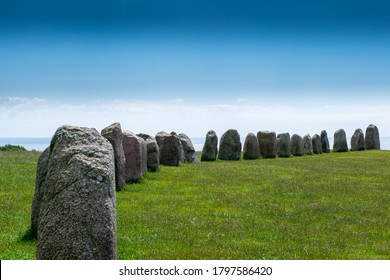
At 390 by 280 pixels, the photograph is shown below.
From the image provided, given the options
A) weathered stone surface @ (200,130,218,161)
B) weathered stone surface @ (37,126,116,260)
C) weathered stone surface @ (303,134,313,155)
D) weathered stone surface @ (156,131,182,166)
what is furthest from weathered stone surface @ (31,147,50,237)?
weathered stone surface @ (303,134,313,155)

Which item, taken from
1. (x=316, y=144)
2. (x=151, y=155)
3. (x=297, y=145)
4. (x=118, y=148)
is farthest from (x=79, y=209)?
(x=316, y=144)

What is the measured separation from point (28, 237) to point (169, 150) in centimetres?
2251

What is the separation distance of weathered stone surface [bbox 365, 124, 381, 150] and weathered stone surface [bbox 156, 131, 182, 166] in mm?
36031

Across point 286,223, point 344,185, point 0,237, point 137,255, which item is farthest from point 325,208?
point 0,237

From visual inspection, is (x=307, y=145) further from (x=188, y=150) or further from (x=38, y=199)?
(x=38, y=199)

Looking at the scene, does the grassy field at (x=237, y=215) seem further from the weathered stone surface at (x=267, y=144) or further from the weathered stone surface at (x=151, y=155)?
the weathered stone surface at (x=267, y=144)

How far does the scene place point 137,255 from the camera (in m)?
15.3

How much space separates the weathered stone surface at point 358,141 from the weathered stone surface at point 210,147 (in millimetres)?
24139

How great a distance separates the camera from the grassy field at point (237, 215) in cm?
1617

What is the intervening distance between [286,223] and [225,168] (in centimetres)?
1816

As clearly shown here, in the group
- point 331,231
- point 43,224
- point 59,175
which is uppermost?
point 59,175

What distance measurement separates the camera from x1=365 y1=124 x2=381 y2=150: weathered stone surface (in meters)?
68.2

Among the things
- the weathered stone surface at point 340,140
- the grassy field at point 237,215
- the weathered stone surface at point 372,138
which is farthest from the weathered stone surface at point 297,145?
the grassy field at point 237,215

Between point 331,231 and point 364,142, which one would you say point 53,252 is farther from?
point 364,142
